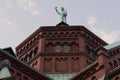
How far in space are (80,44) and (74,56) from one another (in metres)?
1.57

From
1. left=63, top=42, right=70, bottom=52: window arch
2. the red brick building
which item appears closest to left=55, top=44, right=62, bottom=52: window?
the red brick building

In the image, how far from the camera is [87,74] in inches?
1325

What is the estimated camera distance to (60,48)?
4322 cm

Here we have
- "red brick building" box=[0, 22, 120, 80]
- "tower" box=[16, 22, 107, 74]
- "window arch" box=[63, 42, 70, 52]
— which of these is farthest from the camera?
"window arch" box=[63, 42, 70, 52]

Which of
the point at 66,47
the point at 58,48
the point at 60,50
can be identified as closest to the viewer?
the point at 60,50

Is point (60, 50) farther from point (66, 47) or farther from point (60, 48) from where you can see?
point (66, 47)

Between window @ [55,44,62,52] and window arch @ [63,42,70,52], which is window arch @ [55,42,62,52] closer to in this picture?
window @ [55,44,62,52]

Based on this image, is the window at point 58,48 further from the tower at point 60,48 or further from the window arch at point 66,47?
the window arch at point 66,47

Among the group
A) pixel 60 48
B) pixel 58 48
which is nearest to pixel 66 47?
pixel 60 48

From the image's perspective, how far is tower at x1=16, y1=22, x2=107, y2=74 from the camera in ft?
137

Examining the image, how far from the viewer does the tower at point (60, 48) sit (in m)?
41.8

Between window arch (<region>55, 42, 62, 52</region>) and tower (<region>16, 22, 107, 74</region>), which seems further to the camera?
window arch (<region>55, 42, 62, 52</region>)

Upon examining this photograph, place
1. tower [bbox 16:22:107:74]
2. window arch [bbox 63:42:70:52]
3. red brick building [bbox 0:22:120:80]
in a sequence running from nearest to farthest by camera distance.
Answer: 1. red brick building [bbox 0:22:120:80]
2. tower [bbox 16:22:107:74]
3. window arch [bbox 63:42:70:52]

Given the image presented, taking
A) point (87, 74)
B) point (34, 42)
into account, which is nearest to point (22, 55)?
point (34, 42)
